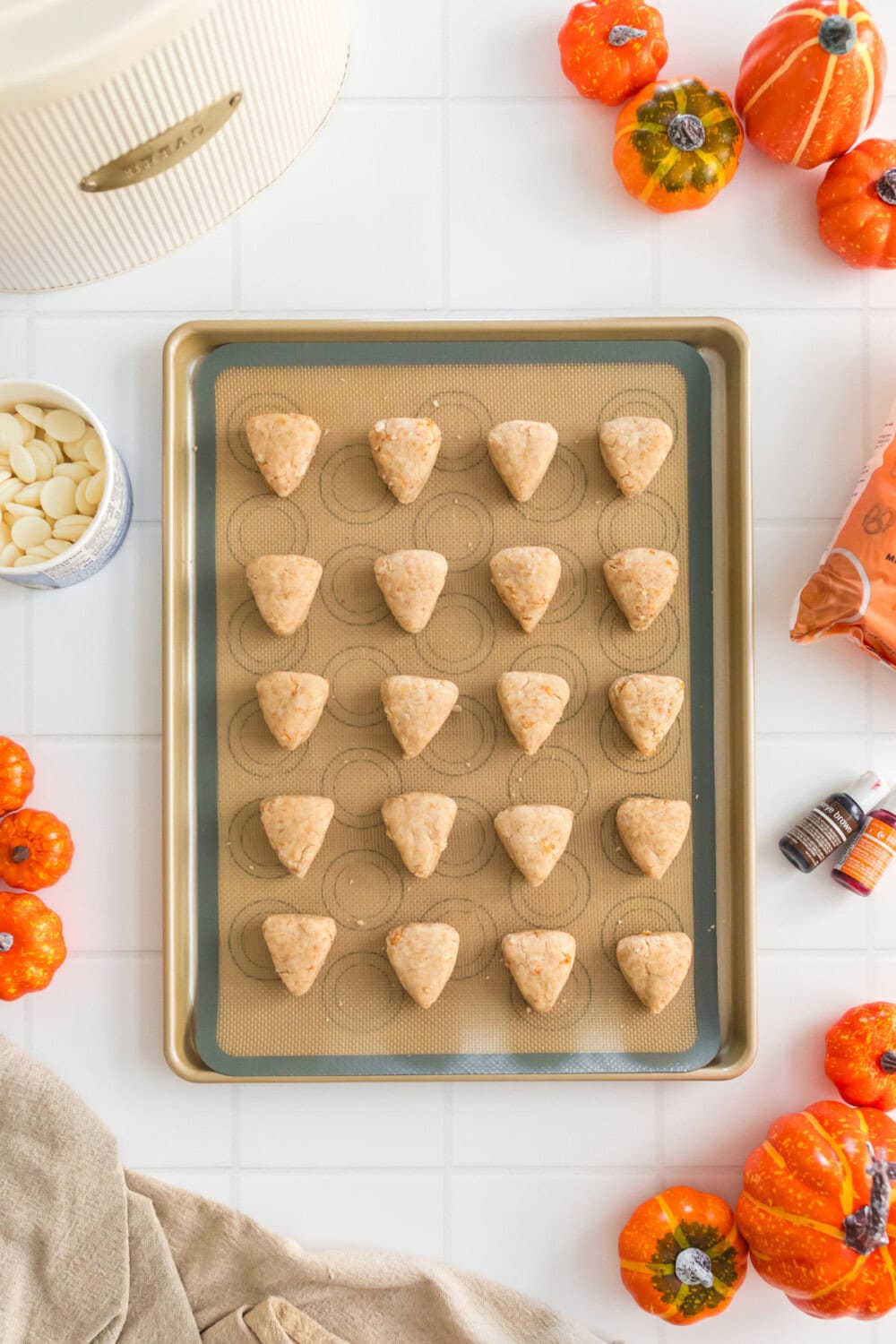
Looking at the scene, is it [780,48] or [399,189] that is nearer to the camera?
[780,48]

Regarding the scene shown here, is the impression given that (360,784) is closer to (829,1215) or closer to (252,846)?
(252,846)

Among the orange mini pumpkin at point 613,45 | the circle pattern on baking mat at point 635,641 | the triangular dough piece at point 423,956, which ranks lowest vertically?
the triangular dough piece at point 423,956

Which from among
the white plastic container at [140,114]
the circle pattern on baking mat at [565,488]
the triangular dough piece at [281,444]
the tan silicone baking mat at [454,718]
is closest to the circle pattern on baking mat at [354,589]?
the tan silicone baking mat at [454,718]

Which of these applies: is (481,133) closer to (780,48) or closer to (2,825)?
(780,48)

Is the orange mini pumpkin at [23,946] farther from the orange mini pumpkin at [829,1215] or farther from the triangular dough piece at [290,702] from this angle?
the orange mini pumpkin at [829,1215]

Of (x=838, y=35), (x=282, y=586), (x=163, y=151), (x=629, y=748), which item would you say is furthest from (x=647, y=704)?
(x=163, y=151)

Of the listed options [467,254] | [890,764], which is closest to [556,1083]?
[890,764]

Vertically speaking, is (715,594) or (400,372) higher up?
(400,372)
